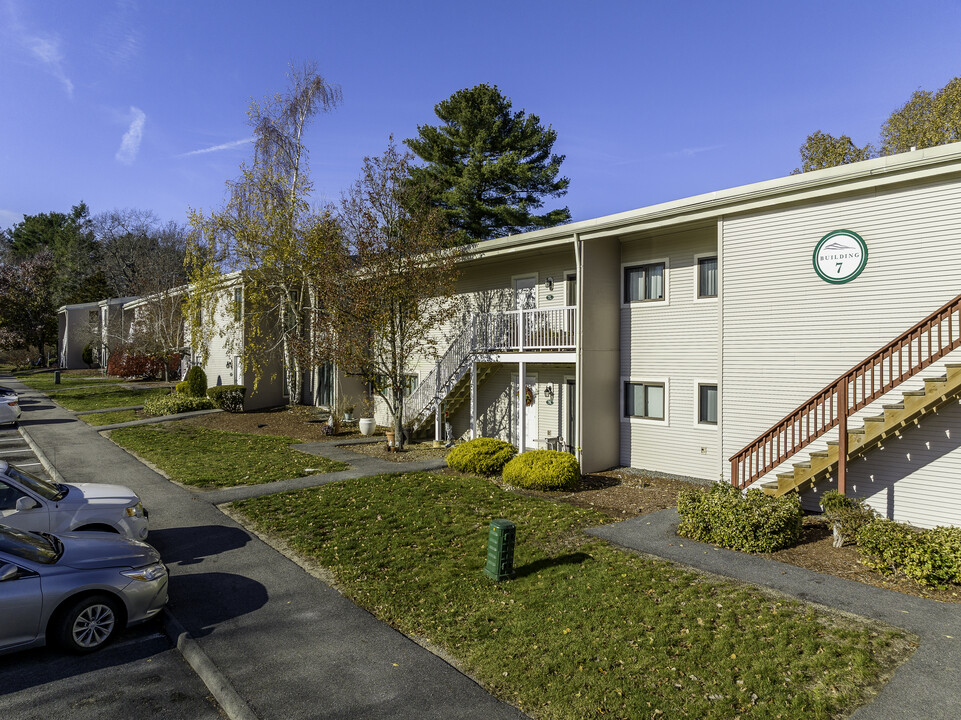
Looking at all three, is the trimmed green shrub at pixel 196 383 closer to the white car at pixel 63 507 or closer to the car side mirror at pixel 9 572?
the white car at pixel 63 507

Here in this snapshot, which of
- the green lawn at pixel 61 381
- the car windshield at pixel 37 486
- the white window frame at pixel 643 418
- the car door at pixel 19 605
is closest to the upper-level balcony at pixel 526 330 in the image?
the white window frame at pixel 643 418

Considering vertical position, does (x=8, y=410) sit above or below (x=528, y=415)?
below

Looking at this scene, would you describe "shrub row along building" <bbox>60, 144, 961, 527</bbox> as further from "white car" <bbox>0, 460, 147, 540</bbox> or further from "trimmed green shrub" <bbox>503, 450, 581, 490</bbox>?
"white car" <bbox>0, 460, 147, 540</bbox>

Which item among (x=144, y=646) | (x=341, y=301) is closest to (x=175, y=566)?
(x=144, y=646)

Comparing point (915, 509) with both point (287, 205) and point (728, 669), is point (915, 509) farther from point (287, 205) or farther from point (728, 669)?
point (287, 205)

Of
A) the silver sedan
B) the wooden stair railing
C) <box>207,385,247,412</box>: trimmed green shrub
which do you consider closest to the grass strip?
Answer: <box>207,385,247,412</box>: trimmed green shrub

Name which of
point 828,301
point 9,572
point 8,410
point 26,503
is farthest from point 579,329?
point 8,410

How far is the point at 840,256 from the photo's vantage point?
37.0 ft

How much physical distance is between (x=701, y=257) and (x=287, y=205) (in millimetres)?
18268

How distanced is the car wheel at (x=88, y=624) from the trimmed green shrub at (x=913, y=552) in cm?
1008

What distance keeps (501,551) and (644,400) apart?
28.3ft

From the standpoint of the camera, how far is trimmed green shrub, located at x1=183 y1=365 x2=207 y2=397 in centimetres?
2778

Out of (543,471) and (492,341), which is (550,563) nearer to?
(543,471)

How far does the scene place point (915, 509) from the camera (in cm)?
1038
